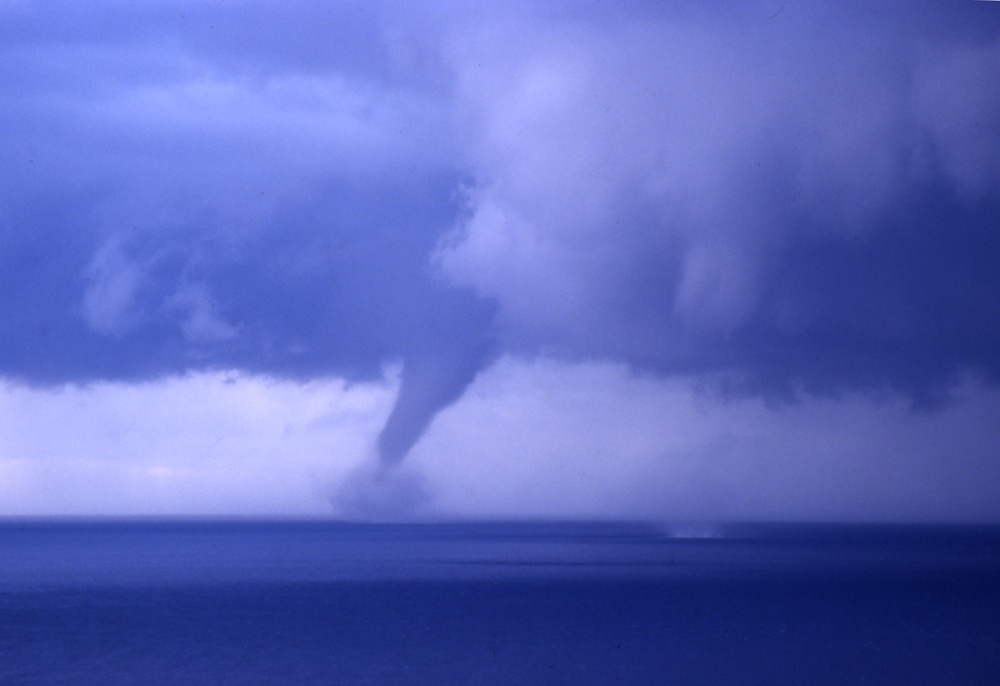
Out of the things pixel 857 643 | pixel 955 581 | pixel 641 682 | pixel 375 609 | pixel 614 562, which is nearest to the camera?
pixel 641 682

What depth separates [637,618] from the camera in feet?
185

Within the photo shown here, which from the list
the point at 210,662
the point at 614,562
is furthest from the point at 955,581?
the point at 210,662

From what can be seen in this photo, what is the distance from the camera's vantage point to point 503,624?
174ft

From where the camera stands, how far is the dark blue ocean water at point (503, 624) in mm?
38500

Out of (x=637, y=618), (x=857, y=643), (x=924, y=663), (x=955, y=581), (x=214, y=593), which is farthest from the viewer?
(x=955, y=581)

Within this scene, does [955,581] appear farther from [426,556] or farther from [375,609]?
[426,556]

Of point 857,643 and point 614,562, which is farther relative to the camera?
point 614,562

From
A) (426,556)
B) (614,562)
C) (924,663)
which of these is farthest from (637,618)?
(426,556)

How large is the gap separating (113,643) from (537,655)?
18690 mm

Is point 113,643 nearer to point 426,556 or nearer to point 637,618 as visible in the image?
point 637,618

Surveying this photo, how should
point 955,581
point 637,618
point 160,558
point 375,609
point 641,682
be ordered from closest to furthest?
point 641,682 < point 637,618 < point 375,609 < point 955,581 < point 160,558

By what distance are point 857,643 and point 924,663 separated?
6.21 metres

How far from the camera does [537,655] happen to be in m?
42.2

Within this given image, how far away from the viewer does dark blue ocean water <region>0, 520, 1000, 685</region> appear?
3850 centimetres
